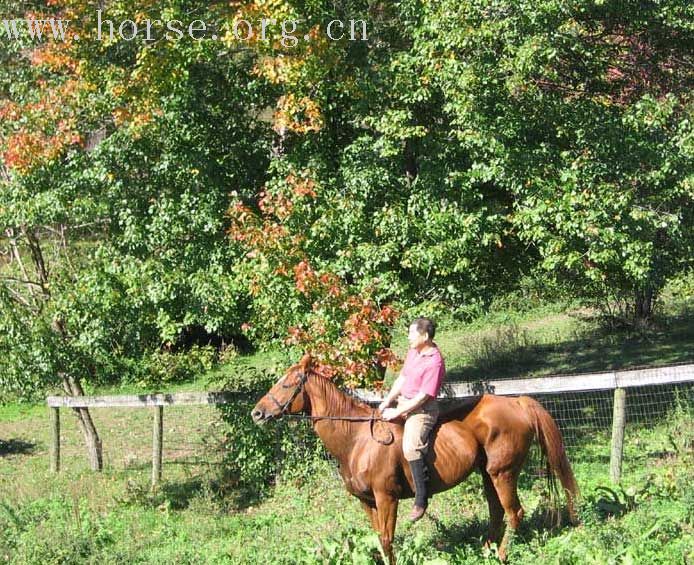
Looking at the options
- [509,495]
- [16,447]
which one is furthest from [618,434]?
[16,447]

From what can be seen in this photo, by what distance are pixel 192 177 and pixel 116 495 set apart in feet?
15.7

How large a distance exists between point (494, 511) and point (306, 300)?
3674 millimetres

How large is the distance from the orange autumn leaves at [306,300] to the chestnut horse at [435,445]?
5.49ft

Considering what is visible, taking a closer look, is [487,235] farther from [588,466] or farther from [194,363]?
[194,363]

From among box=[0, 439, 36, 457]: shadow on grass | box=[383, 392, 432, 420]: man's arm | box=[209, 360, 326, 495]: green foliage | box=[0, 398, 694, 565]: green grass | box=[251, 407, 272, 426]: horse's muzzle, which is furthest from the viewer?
box=[0, 439, 36, 457]: shadow on grass

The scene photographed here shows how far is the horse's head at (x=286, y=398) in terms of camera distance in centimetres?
840

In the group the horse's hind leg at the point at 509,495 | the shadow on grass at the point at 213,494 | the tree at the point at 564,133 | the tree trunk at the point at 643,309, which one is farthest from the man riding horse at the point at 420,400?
the tree trunk at the point at 643,309

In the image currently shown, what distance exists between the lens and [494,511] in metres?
8.51

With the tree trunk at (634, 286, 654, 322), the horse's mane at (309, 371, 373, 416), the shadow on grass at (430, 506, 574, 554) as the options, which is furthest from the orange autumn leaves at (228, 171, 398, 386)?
the tree trunk at (634, 286, 654, 322)

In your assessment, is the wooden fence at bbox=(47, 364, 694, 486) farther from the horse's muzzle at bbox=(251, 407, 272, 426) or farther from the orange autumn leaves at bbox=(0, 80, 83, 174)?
the orange autumn leaves at bbox=(0, 80, 83, 174)

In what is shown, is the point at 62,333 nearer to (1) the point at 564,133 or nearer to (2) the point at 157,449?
(2) the point at 157,449

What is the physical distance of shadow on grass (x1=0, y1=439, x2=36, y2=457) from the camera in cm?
1720

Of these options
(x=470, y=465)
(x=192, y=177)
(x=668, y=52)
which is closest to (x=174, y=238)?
(x=192, y=177)

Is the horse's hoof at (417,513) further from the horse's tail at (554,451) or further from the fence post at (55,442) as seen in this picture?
the fence post at (55,442)
